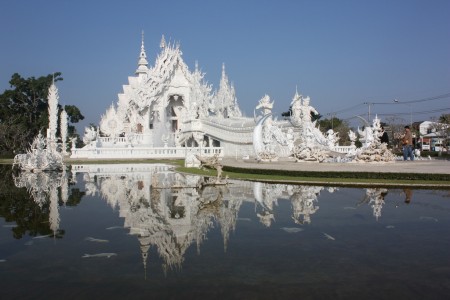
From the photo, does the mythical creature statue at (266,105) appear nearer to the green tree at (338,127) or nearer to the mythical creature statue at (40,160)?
the mythical creature statue at (40,160)

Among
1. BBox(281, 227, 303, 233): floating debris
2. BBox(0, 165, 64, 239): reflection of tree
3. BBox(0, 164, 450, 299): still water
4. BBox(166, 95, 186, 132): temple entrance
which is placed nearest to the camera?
BBox(0, 164, 450, 299): still water

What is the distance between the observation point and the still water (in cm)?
552

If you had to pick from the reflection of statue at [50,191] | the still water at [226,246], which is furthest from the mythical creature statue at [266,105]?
the still water at [226,246]

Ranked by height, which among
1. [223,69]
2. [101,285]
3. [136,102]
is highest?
[223,69]

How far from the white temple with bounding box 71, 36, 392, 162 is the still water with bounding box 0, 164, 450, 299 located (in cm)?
1497

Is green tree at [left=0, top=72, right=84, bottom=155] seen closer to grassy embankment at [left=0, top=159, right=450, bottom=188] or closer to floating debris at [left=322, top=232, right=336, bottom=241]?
grassy embankment at [left=0, top=159, right=450, bottom=188]

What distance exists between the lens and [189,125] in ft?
135

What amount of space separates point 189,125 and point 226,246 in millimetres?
33907

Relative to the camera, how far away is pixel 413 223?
30.7 ft

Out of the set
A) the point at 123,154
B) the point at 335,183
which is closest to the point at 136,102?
the point at 123,154

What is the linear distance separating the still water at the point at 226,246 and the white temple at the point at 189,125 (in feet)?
49.1

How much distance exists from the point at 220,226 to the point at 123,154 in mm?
27858

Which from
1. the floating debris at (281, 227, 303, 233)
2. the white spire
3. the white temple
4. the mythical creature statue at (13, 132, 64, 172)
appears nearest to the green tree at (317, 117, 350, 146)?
the white temple

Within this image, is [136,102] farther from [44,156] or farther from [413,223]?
[413,223]
